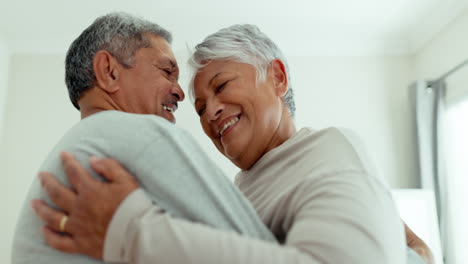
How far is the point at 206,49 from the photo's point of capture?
4.82ft

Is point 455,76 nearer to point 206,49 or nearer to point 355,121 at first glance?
point 355,121

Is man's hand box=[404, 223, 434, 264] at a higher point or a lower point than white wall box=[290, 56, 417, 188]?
higher

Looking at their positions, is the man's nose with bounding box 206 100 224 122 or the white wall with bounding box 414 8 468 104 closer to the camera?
the man's nose with bounding box 206 100 224 122

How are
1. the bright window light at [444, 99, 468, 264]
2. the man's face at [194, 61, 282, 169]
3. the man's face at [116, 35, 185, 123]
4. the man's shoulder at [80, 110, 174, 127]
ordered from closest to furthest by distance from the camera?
1. the man's shoulder at [80, 110, 174, 127]
2. the man's face at [116, 35, 185, 123]
3. the man's face at [194, 61, 282, 169]
4. the bright window light at [444, 99, 468, 264]

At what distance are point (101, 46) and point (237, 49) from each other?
17.1 inches

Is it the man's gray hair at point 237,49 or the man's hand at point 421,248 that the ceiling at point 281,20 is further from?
the man's hand at point 421,248

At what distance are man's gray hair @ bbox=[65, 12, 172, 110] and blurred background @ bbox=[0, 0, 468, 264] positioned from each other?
2189 millimetres

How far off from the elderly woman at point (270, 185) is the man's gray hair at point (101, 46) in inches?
8.9

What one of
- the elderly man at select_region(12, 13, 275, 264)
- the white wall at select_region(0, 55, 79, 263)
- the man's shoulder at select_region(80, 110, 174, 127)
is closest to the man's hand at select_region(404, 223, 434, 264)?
the elderly man at select_region(12, 13, 275, 264)

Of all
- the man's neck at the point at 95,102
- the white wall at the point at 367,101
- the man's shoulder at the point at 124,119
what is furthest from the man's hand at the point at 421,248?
the white wall at the point at 367,101

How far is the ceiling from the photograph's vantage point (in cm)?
351

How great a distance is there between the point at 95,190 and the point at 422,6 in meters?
3.44

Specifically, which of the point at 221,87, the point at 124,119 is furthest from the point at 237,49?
the point at 124,119

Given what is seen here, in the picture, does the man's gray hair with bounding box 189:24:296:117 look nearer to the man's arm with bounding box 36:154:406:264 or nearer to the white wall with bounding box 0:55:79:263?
the man's arm with bounding box 36:154:406:264
